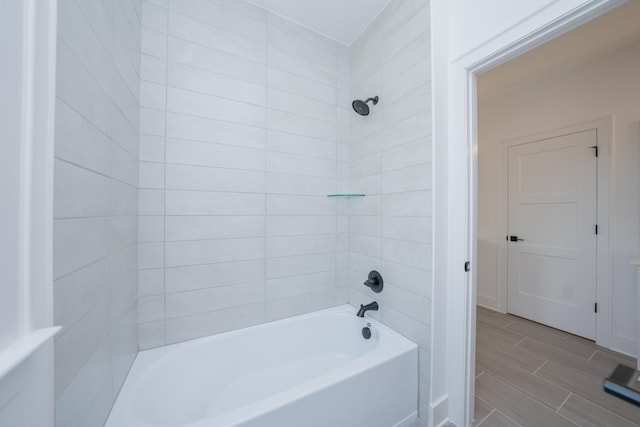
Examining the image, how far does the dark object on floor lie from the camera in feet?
1.49

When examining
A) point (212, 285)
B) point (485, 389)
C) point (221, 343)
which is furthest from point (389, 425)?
point (212, 285)

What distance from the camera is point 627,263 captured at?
1.92 m

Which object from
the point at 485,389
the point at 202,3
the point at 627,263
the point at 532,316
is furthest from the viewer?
the point at 532,316

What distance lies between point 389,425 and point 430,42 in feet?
6.95

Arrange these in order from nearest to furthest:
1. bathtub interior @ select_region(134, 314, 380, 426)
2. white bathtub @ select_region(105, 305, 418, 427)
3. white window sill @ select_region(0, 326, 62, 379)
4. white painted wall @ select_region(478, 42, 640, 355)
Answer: white window sill @ select_region(0, 326, 62, 379), white bathtub @ select_region(105, 305, 418, 427), bathtub interior @ select_region(134, 314, 380, 426), white painted wall @ select_region(478, 42, 640, 355)

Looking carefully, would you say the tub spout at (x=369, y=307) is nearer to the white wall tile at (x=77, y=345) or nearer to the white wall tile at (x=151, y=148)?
the white wall tile at (x=77, y=345)

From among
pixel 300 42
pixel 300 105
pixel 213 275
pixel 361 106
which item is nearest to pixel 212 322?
pixel 213 275

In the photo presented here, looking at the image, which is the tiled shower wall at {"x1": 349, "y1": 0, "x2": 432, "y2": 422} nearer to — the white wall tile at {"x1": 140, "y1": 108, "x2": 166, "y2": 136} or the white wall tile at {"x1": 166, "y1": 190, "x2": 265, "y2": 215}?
the white wall tile at {"x1": 166, "y1": 190, "x2": 265, "y2": 215}

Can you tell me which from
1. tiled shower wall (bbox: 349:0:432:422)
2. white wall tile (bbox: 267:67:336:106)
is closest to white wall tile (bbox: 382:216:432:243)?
tiled shower wall (bbox: 349:0:432:422)

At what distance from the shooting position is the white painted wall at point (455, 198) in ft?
3.99

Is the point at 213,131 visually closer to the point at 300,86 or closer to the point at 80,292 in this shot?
the point at 300,86

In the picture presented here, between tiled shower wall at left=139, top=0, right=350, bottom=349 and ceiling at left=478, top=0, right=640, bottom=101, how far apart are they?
1.82m

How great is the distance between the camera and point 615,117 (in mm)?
1985

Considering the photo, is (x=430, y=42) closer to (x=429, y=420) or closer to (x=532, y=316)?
(x=429, y=420)
